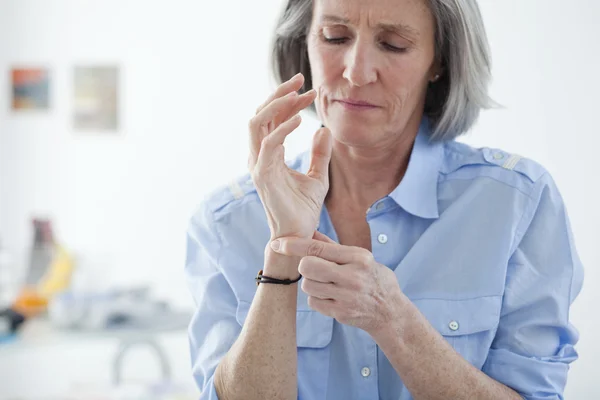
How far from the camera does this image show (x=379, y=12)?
4.04 feet

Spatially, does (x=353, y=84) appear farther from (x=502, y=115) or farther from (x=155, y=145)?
(x=155, y=145)

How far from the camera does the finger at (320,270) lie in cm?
105

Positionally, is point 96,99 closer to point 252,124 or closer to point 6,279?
point 6,279

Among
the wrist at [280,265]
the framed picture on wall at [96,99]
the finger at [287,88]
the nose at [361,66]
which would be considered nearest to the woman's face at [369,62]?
the nose at [361,66]

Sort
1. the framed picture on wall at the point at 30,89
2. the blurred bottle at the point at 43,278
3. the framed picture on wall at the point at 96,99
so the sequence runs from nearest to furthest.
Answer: the blurred bottle at the point at 43,278 < the framed picture on wall at the point at 96,99 < the framed picture on wall at the point at 30,89

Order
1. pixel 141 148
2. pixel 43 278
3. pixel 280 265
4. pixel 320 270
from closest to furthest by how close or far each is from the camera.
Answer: pixel 320 270 → pixel 280 265 → pixel 43 278 → pixel 141 148

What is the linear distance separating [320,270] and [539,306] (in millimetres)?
426

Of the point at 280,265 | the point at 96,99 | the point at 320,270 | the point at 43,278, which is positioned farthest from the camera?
the point at 96,99

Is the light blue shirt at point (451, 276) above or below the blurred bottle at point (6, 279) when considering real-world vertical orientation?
above

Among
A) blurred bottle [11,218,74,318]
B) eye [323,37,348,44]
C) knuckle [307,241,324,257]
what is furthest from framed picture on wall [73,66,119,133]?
knuckle [307,241,324,257]

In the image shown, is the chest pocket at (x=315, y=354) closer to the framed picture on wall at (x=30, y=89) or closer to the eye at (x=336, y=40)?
the eye at (x=336, y=40)

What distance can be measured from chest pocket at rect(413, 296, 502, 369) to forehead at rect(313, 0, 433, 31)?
47cm

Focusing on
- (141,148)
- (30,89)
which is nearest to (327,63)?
(141,148)

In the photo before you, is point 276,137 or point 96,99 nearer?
point 276,137
